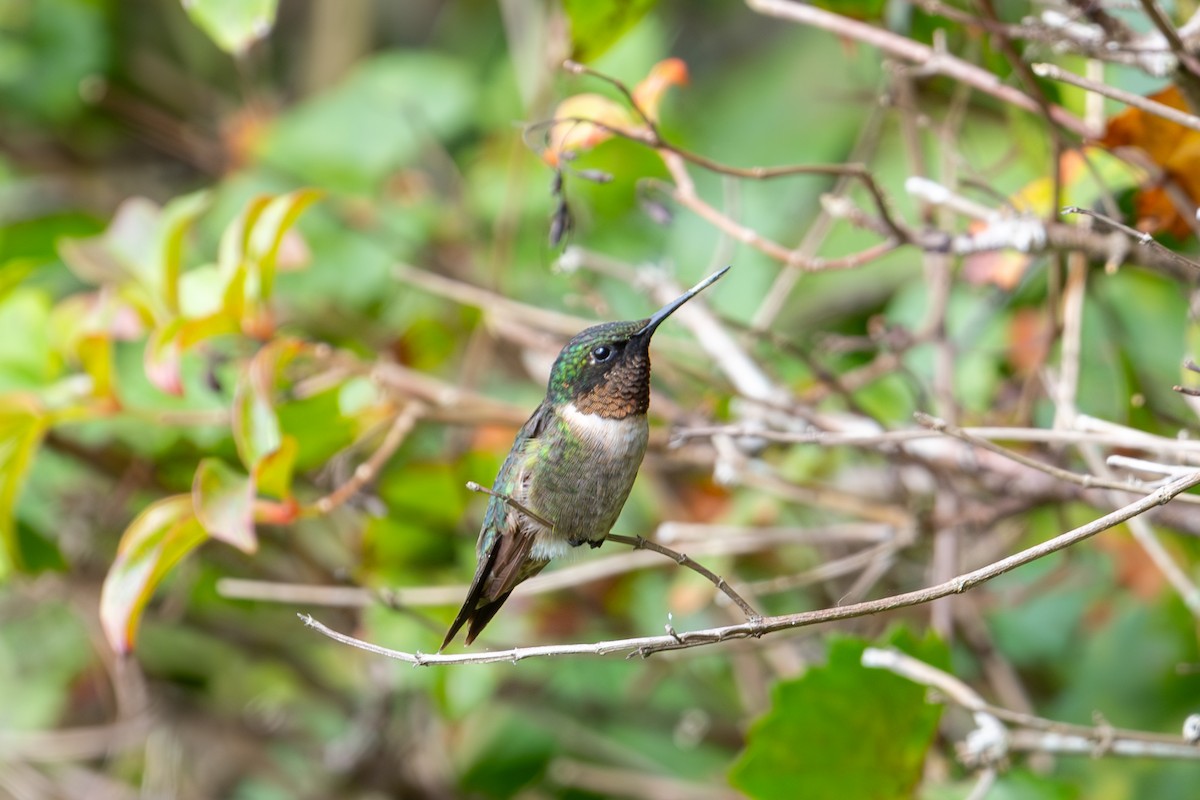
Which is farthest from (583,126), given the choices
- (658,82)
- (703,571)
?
(703,571)

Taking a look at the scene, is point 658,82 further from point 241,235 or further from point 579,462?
point 241,235

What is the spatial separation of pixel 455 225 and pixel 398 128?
0.31 meters

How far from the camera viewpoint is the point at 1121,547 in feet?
9.61

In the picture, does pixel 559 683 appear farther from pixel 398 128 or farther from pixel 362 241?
pixel 398 128

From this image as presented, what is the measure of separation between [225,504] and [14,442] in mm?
512

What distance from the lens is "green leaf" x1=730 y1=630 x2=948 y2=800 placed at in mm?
1736

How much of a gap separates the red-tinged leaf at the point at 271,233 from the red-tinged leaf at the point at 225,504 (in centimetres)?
35

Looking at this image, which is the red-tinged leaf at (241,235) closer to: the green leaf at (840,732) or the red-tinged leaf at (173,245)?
the red-tinged leaf at (173,245)

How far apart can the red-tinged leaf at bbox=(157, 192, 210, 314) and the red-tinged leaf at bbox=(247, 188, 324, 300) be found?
0.48 feet

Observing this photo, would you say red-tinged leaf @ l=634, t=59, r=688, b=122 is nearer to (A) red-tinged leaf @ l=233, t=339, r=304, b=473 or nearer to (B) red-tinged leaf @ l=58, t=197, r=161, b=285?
(A) red-tinged leaf @ l=233, t=339, r=304, b=473

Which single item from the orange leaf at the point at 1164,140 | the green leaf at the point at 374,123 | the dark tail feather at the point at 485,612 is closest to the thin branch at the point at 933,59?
the orange leaf at the point at 1164,140

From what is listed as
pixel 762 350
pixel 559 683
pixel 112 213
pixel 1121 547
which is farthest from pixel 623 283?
pixel 112 213

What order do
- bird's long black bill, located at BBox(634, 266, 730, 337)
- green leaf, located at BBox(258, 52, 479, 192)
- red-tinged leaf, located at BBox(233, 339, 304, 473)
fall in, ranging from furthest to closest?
1. green leaf, located at BBox(258, 52, 479, 192)
2. red-tinged leaf, located at BBox(233, 339, 304, 473)
3. bird's long black bill, located at BBox(634, 266, 730, 337)

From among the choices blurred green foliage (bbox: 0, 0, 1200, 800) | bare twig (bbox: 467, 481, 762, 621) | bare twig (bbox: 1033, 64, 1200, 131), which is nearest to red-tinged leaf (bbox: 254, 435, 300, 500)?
blurred green foliage (bbox: 0, 0, 1200, 800)
